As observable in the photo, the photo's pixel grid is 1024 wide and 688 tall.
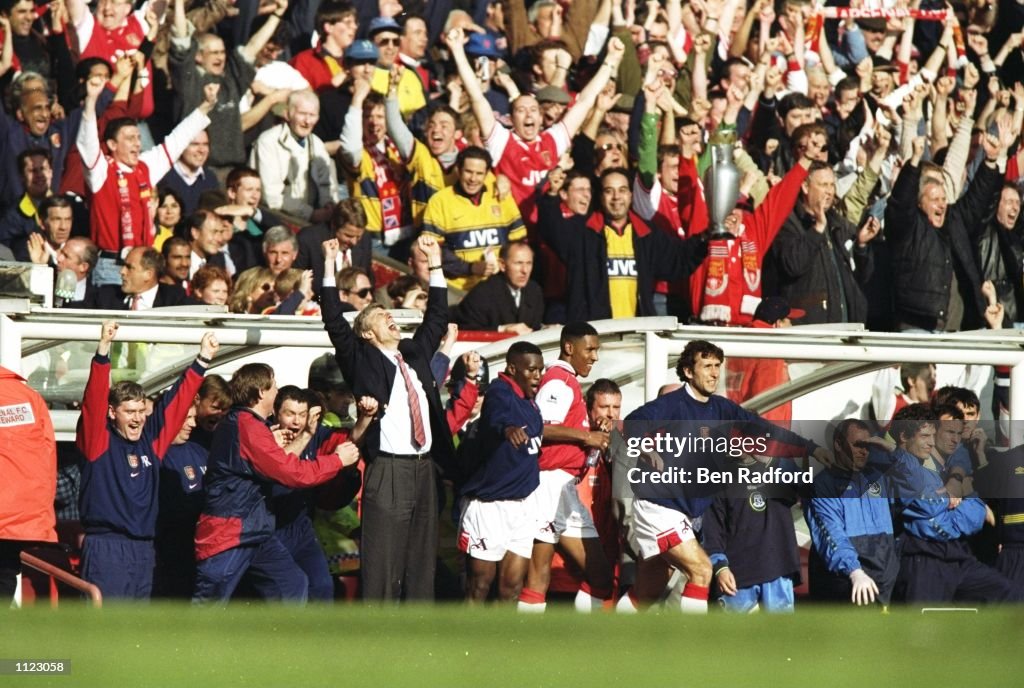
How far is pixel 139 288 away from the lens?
11297 millimetres

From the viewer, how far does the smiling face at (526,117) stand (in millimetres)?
13156

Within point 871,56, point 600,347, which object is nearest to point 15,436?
point 600,347

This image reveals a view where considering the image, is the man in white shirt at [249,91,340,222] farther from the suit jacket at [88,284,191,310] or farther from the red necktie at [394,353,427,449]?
the red necktie at [394,353,427,449]

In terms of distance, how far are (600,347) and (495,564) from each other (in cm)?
151

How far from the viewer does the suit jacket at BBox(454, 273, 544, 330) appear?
453 inches

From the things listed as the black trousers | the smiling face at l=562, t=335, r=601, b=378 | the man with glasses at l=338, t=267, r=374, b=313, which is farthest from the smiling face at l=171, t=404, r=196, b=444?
the smiling face at l=562, t=335, r=601, b=378

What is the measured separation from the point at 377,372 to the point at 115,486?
1.42 meters

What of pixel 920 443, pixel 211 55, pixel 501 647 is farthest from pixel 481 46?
pixel 501 647

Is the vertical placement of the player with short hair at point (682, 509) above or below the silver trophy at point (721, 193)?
below

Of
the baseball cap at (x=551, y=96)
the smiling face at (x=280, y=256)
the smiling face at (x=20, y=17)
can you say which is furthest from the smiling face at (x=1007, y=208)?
the smiling face at (x=20, y=17)

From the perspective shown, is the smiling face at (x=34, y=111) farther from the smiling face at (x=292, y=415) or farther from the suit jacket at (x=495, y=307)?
the smiling face at (x=292, y=415)

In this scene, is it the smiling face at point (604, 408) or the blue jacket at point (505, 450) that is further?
the smiling face at point (604, 408)

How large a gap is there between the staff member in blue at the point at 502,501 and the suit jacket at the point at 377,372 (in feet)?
0.74

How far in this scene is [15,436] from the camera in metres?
7.95
